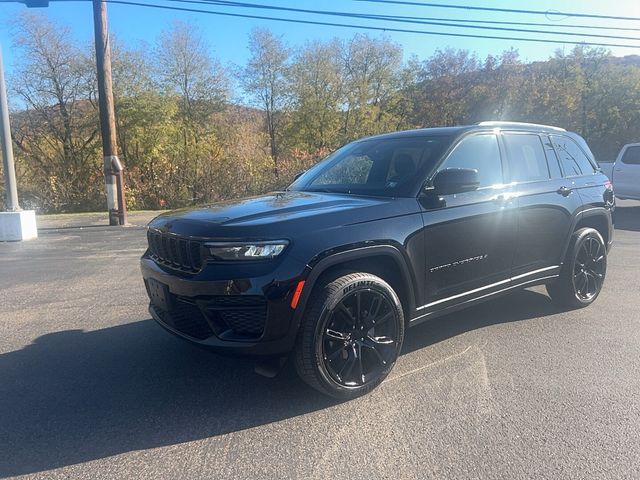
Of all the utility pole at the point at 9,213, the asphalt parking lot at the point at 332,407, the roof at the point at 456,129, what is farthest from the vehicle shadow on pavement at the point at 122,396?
the utility pole at the point at 9,213

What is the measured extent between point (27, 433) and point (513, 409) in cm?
303

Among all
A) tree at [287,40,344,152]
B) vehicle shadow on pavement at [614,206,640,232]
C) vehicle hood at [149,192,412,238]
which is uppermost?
tree at [287,40,344,152]

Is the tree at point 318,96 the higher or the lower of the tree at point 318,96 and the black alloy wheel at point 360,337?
the higher

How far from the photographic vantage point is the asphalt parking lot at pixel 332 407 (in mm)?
2584

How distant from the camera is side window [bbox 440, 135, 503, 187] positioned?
13.1 ft

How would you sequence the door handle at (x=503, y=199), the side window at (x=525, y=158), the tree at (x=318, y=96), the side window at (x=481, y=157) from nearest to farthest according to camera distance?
the side window at (x=481, y=157) < the door handle at (x=503, y=199) < the side window at (x=525, y=158) < the tree at (x=318, y=96)

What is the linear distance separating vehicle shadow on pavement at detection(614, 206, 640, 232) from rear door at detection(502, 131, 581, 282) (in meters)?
8.02

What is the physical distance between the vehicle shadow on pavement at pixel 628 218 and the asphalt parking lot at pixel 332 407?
7.96 metres

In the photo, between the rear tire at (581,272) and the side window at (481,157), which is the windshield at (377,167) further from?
the rear tire at (581,272)

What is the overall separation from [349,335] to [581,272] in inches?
126

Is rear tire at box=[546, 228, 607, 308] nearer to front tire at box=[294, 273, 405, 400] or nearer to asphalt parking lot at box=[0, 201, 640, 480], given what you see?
asphalt parking lot at box=[0, 201, 640, 480]

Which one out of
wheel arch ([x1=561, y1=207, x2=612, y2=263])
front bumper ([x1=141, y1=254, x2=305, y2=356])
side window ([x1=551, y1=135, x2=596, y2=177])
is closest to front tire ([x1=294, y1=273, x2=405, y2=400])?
front bumper ([x1=141, y1=254, x2=305, y2=356])

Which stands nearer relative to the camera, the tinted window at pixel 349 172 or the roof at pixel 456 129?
the roof at pixel 456 129

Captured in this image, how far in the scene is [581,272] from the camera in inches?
201
